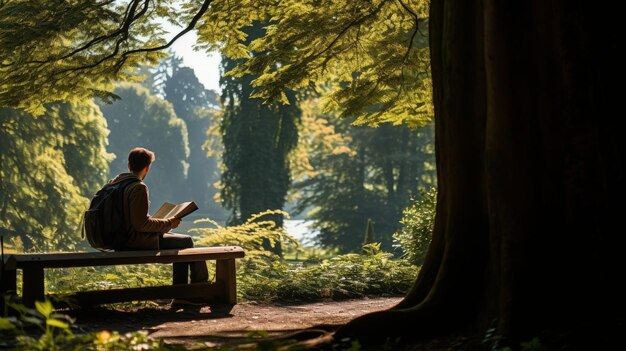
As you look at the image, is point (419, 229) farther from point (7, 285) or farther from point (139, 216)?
point (7, 285)

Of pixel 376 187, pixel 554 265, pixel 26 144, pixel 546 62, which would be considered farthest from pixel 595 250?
pixel 376 187

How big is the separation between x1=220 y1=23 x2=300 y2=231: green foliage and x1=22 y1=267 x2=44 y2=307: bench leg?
29403 mm

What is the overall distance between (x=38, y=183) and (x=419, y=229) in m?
16.3

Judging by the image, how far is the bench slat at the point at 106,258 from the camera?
22.3ft

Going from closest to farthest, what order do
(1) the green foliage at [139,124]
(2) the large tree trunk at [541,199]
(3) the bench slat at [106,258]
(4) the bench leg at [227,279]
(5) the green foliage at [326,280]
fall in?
(2) the large tree trunk at [541,199] → (3) the bench slat at [106,258] → (4) the bench leg at [227,279] → (5) the green foliage at [326,280] → (1) the green foliage at [139,124]

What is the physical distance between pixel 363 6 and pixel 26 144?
1892cm

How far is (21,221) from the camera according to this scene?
26.9m

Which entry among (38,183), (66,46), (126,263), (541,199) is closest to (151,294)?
(126,263)

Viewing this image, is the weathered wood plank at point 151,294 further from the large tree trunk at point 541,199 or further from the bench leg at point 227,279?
the large tree trunk at point 541,199

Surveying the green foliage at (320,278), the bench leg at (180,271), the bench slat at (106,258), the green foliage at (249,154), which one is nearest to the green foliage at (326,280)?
the green foliage at (320,278)

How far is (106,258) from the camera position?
7.03m

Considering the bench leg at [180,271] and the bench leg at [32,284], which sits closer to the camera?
the bench leg at [32,284]

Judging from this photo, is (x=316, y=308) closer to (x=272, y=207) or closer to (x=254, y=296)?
(x=254, y=296)

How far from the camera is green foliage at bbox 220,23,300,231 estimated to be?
1448 inches
